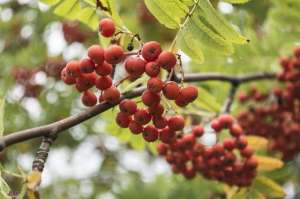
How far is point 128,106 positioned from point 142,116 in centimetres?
7

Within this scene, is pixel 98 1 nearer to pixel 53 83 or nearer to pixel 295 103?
pixel 295 103

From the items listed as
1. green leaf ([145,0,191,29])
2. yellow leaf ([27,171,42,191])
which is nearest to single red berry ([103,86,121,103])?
green leaf ([145,0,191,29])

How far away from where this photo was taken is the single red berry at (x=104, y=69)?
253 centimetres

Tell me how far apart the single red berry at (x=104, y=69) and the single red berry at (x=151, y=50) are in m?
0.17

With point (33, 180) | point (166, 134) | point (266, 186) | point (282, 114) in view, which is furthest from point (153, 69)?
point (282, 114)

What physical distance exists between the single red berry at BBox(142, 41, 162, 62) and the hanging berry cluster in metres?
1.92

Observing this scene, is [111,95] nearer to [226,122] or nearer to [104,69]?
[104,69]

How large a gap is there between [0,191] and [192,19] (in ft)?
3.29

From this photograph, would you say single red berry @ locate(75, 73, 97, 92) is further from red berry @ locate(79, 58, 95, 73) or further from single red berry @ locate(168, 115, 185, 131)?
single red berry @ locate(168, 115, 185, 131)

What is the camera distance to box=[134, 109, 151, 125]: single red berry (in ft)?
8.45

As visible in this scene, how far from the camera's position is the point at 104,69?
2.53 meters

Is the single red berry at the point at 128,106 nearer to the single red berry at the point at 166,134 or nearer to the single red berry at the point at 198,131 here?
the single red berry at the point at 166,134

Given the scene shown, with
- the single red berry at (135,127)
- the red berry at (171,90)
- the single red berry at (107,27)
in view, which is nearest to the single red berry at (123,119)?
the single red berry at (135,127)

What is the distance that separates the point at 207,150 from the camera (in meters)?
3.46
